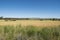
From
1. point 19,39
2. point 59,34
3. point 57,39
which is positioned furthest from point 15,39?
point 59,34

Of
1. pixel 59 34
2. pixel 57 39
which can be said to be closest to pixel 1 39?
pixel 57 39

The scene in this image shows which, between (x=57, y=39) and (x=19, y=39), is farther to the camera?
(x=57, y=39)

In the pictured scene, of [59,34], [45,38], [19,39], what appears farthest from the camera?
[59,34]

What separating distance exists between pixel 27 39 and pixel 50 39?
2173mm

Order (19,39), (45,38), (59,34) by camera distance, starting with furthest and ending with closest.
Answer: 1. (59,34)
2. (45,38)
3. (19,39)

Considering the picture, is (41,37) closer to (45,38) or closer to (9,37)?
(45,38)

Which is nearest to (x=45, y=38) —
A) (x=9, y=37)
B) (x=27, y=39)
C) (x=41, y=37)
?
(x=41, y=37)

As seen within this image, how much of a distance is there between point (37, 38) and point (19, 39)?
60.9 inches

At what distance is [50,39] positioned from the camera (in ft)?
48.5

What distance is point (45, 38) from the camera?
14.7 m

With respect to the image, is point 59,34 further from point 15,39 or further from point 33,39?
point 15,39

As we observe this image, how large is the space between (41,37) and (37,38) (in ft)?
1.88

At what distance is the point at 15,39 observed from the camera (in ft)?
46.2

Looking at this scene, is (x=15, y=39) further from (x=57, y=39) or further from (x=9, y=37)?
(x=57, y=39)
